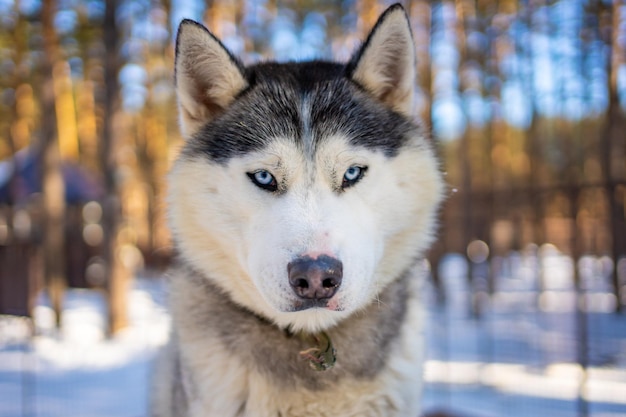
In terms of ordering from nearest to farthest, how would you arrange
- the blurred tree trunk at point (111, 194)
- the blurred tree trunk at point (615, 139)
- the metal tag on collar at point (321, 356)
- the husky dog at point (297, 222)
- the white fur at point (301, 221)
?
the white fur at point (301, 221) < the husky dog at point (297, 222) < the metal tag on collar at point (321, 356) < the blurred tree trunk at point (615, 139) < the blurred tree trunk at point (111, 194)

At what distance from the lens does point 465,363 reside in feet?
24.3

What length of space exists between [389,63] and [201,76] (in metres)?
0.89

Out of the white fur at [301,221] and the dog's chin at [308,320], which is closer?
the white fur at [301,221]

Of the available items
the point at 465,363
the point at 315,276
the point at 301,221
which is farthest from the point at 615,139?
the point at 315,276

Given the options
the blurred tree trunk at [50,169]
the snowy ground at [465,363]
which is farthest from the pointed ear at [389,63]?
the blurred tree trunk at [50,169]

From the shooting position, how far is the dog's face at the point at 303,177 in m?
1.76

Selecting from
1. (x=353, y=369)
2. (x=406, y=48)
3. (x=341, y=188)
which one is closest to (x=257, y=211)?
(x=341, y=188)

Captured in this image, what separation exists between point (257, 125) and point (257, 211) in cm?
39

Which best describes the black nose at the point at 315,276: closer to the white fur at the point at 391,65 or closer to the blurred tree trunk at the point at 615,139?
the white fur at the point at 391,65

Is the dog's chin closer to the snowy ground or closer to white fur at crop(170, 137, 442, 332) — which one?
white fur at crop(170, 137, 442, 332)

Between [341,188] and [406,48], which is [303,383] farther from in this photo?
[406,48]

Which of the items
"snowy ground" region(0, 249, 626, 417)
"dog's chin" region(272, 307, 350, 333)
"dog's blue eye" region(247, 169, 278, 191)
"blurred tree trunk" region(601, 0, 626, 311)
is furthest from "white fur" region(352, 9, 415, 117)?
"blurred tree trunk" region(601, 0, 626, 311)

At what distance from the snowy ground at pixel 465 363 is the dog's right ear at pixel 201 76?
1782mm

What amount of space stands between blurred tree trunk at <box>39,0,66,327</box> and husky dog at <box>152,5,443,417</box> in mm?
8272
